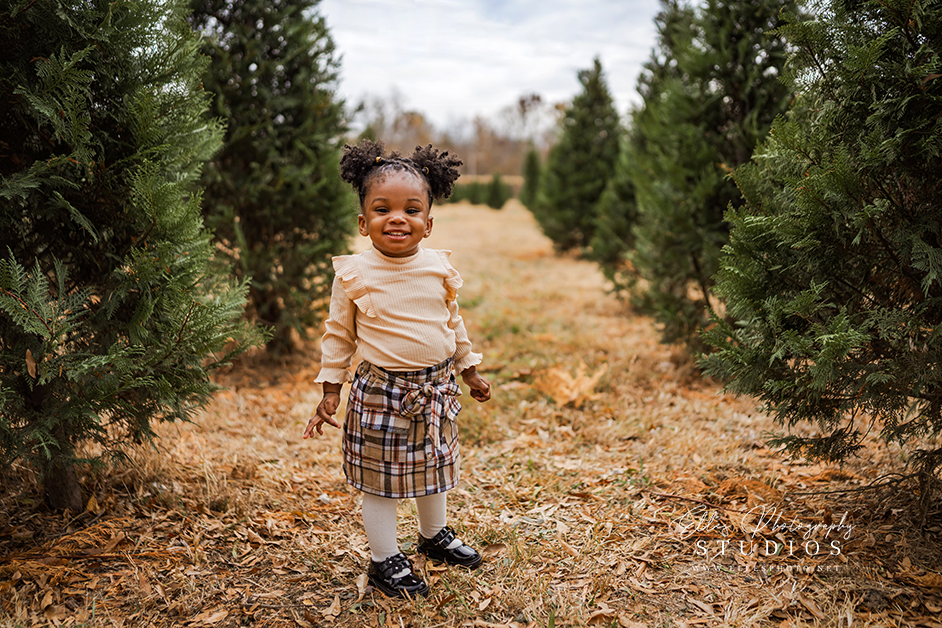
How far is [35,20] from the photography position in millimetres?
2357

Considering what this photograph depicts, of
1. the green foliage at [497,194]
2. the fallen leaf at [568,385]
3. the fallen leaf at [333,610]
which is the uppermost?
the green foliage at [497,194]

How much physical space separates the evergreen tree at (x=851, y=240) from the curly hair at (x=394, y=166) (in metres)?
1.48

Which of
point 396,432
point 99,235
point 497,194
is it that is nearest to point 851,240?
point 396,432

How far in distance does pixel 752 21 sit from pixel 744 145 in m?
1.09

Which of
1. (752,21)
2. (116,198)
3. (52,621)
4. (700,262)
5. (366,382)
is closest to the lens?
(52,621)

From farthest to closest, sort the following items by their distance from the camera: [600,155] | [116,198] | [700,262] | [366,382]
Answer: [600,155]
[700,262]
[116,198]
[366,382]

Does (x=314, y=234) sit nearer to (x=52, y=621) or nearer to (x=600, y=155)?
(x=52, y=621)

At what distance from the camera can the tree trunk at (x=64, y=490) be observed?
9.43ft

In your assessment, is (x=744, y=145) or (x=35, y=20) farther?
(x=744, y=145)

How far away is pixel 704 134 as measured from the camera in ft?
18.0

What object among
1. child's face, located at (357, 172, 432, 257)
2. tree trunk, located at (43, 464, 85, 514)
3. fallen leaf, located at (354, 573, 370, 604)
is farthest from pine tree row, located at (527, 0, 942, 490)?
tree trunk, located at (43, 464, 85, 514)

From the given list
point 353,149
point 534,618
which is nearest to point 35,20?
point 353,149

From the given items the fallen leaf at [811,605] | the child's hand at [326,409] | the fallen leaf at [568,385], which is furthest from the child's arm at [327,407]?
the fallen leaf at [568,385]

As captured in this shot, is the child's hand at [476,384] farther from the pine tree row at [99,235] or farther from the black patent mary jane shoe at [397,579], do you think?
the pine tree row at [99,235]
